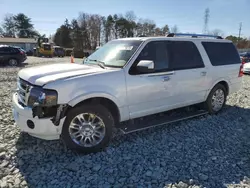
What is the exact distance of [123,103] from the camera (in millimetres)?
3738

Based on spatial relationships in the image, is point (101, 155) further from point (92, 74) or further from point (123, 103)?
point (92, 74)

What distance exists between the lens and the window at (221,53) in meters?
5.18

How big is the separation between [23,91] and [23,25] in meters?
82.1

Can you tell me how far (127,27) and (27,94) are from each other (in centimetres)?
6306

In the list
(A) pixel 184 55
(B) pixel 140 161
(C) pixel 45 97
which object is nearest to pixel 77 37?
(A) pixel 184 55

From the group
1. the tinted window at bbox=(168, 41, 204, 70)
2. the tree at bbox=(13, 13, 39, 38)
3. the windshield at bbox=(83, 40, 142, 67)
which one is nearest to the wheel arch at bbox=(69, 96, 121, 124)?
the windshield at bbox=(83, 40, 142, 67)

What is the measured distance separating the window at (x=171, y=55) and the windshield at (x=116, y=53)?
0.20 m

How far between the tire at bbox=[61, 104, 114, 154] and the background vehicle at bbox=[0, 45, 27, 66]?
15905mm

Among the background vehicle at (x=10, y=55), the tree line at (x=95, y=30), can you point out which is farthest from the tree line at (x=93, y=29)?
the background vehicle at (x=10, y=55)

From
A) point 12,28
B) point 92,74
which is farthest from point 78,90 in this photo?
point 12,28

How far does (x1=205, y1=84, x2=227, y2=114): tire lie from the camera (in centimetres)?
535

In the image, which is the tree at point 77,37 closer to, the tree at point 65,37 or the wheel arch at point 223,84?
the tree at point 65,37

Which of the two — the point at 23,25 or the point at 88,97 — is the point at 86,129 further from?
the point at 23,25

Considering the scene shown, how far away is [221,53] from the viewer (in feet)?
18.0
